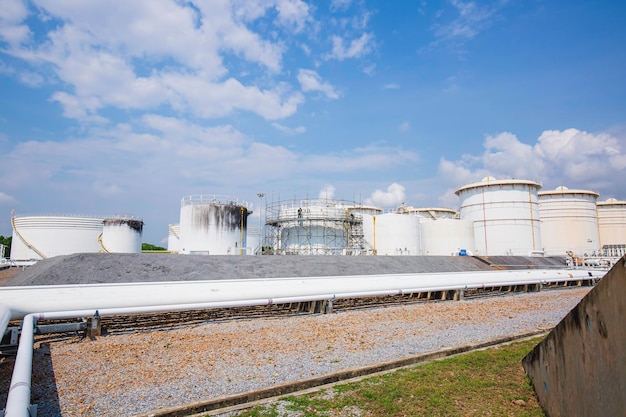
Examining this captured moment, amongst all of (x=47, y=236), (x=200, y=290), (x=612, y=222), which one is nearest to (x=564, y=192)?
(x=612, y=222)

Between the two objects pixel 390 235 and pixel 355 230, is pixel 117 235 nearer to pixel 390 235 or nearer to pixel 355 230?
pixel 355 230

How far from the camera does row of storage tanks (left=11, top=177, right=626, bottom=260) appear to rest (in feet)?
88.4

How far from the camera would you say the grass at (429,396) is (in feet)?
13.0

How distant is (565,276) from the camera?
19.6m

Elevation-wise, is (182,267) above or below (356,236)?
below

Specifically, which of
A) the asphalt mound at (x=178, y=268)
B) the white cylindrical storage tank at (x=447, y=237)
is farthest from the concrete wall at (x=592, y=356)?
the white cylindrical storage tank at (x=447, y=237)

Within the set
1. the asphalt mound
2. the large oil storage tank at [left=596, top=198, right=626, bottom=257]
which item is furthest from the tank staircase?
the large oil storage tank at [left=596, top=198, right=626, bottom=257]

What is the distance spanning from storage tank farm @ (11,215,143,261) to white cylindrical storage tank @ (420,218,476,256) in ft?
101

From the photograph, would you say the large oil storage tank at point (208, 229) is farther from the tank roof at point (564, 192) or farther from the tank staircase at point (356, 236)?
the tank roof at point (564, 192)

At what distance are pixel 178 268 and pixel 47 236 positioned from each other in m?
27.7

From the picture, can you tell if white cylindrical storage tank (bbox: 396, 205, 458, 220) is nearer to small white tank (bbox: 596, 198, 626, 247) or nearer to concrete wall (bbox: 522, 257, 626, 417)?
small white tank (bbox: 596, 198, 626, 247)

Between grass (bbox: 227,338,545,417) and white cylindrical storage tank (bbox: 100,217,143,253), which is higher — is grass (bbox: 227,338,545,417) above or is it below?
below

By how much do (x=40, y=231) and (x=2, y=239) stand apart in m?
32.9

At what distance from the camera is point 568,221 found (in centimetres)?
4566
